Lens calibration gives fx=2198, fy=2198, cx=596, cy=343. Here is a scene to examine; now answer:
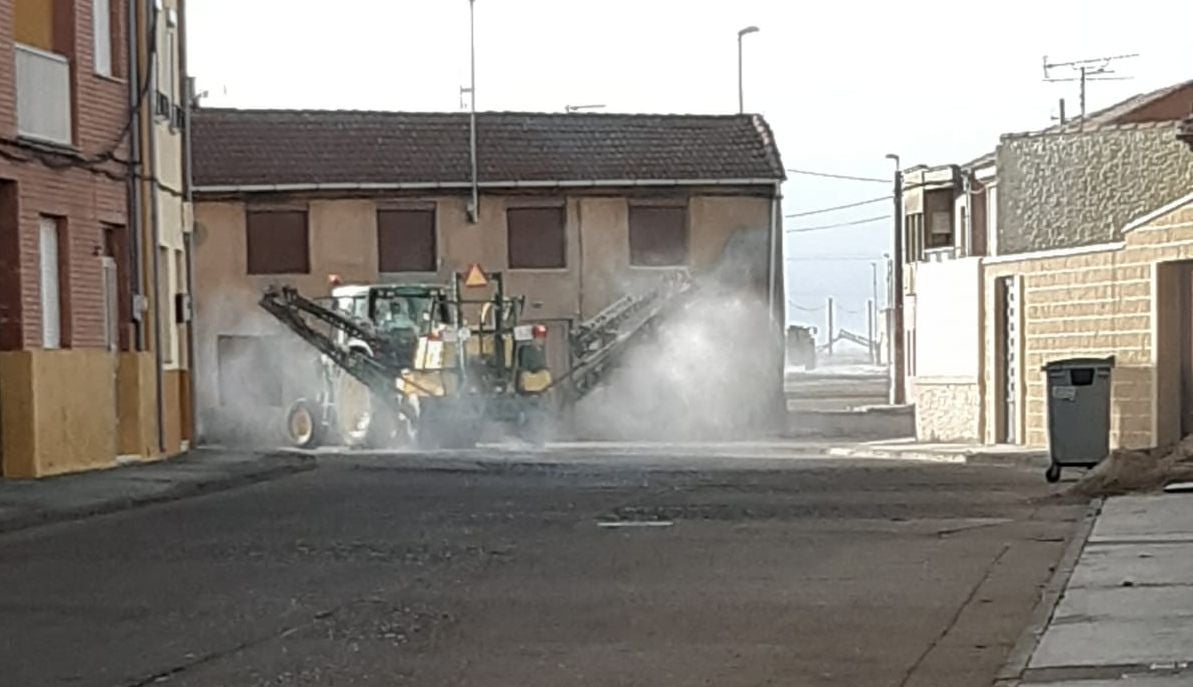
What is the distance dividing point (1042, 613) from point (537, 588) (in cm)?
330

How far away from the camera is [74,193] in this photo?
2675 centimetres

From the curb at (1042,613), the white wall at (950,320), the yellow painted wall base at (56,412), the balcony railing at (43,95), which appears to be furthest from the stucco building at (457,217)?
the curb at (1042,613)

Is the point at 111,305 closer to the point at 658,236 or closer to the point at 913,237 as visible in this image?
the point at 658,236

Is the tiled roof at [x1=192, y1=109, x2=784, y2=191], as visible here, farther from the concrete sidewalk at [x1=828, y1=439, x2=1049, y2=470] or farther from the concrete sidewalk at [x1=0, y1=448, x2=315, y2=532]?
the concrete sidewalk at [x1=0, y1=448, x2=315, y2=532]

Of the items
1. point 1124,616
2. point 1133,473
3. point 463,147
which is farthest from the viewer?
point 463,147

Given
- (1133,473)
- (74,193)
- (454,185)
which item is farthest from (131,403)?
(454,185)

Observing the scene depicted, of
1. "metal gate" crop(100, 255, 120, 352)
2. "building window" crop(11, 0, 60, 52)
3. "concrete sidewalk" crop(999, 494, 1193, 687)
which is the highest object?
"building window" crop(11, 0, 60, 52)

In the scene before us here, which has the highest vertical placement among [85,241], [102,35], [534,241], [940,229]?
[102,35]

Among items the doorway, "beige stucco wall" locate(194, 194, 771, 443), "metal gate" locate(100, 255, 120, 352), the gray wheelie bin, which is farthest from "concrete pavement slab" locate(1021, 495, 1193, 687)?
"beige stucco wall" locate(194, 194, 771, 443)

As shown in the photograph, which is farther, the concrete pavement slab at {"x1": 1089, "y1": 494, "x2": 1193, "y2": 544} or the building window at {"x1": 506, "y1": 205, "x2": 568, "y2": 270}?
the building window at {"x1": 506, "y1": 205, "x2": 568, "y2": 270}

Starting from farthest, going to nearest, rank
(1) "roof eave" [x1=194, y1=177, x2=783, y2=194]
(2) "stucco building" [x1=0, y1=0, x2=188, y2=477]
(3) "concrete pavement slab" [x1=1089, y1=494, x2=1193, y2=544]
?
1. (1) "roof eave" [x1=194, y1=177, x2=783, y2=194]
2. (2) "stucco building" [x1=0, y1=0, x2=188, y2=477]
3. (3) "concrete pavement slab" [x1=1089, y1=494, x2=1193, y2=544]

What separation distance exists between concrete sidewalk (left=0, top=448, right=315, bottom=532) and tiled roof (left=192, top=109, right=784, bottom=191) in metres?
18.1

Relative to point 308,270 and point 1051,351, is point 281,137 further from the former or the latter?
point 1051,351

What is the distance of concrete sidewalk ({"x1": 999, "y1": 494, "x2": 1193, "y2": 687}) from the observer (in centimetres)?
956
